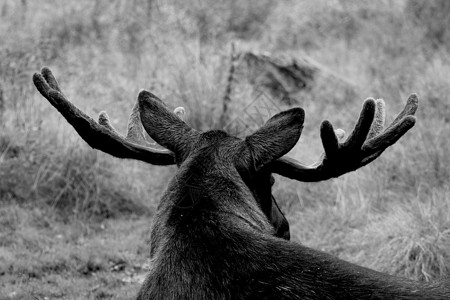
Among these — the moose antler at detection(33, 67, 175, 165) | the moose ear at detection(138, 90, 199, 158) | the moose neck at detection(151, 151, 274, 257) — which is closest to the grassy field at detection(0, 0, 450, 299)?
the moose antler at detection(33, 67, 175, 165)

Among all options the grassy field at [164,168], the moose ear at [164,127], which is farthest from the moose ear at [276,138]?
the grassy field at [164,168]

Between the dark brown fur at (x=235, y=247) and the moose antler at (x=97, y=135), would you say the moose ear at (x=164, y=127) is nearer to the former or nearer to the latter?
the dark brown fur at (x=235, y=247)

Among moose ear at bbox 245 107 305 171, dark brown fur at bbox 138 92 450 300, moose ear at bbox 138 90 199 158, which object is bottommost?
dark brown fur at bbox 138 92 450 300

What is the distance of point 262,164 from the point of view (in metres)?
3.86

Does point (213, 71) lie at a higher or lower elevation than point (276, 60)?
lower

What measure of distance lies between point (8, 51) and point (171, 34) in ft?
9.67

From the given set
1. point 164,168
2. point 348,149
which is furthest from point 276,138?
point 164,168

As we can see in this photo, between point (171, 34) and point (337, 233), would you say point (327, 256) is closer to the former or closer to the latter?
point (337, 233)

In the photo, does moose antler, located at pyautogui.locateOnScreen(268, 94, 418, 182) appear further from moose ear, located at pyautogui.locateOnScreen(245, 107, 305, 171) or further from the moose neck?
the moose neck

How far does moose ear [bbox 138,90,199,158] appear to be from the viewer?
3.99 meters

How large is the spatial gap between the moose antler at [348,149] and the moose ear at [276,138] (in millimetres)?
119

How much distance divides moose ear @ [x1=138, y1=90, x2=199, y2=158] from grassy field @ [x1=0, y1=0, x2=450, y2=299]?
2.24 meters

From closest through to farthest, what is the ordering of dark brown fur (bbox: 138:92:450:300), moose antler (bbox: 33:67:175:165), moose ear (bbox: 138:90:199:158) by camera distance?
dark brown fur (bbox: 138:92:450:300)
moose ear (bbox: 138:90:199:158)
moose antler (bbox: 33:67:175:165)

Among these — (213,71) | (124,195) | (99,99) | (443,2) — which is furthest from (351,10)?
(124,195)
